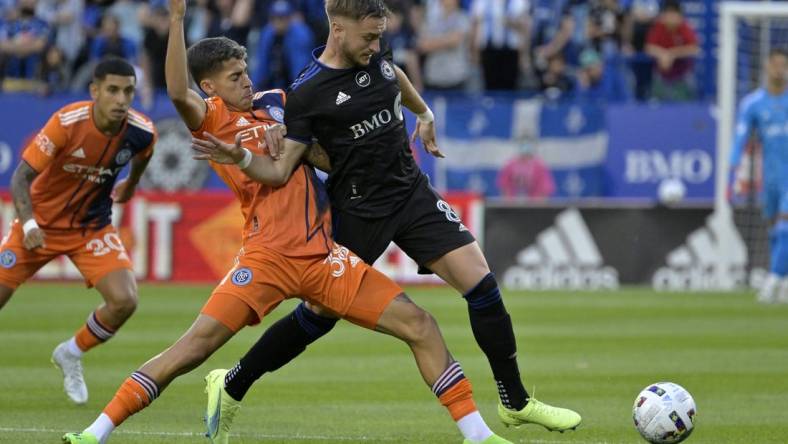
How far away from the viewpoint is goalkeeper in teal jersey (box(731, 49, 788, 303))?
696 inches

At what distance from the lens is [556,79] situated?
23312 mm


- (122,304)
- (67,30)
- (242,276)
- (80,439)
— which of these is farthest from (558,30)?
(80,439)

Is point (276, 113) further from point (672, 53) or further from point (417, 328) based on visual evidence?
point (672, 53)

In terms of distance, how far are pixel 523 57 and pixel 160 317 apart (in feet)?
31.9

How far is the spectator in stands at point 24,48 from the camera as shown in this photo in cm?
2378

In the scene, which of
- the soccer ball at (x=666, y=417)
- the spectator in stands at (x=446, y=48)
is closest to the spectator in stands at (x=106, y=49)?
the spectator in stands at (x=446, y=48)

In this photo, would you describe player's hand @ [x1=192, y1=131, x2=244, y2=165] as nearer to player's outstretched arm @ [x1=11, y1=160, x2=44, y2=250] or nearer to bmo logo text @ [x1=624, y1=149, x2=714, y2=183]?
player's outstretched arm @ [x1=11, y1=160, x2=44, y2=250]

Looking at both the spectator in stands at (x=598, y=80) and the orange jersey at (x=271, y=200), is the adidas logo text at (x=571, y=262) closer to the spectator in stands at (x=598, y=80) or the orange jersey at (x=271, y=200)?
the spectator in stands at (x=598, y=80)

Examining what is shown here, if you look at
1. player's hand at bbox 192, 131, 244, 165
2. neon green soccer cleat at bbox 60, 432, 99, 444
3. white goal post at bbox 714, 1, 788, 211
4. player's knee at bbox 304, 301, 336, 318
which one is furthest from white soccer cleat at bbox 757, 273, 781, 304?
neon green soccer cleat at bbox 60, 432, 99, 444

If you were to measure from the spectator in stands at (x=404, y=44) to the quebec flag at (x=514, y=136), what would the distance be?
86cm

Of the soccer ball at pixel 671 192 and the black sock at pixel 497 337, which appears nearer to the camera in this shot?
the black sock at pixel 497 337

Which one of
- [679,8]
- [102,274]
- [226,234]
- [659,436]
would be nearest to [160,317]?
[226,234]

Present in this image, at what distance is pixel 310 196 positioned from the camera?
790 cm

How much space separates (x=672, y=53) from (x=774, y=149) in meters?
5.73
